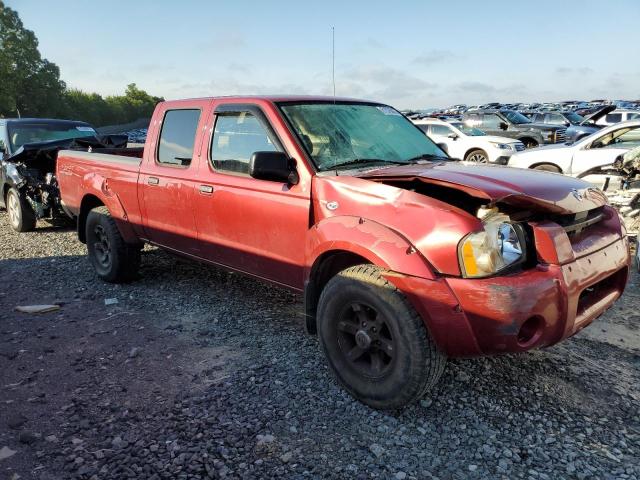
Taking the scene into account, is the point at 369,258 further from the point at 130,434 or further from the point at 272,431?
the point at 130,434

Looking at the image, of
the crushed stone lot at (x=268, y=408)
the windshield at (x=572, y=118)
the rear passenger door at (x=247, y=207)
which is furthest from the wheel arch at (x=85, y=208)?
the windshield at (x=572, y=118)

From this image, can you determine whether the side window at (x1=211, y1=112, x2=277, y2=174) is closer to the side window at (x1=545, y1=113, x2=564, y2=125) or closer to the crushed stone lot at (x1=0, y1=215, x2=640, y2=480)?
the crushed stone lot at (x1=0, y1=215, x2=640, y2=480)

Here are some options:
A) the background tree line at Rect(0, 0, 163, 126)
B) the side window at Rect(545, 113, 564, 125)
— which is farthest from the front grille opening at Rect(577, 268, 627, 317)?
the background tree line at Rect(0, 0, 163, 126)

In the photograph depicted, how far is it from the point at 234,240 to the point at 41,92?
50.1 meters

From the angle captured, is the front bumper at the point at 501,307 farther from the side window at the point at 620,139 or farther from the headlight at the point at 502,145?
the headlight at the point at 502,145

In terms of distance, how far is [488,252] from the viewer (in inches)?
98.1

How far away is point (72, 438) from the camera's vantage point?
2670mm

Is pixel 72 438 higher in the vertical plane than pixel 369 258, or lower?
lower

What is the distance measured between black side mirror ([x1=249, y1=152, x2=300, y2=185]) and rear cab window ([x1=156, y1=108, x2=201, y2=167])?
3.83ft

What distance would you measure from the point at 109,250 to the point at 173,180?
1.42m

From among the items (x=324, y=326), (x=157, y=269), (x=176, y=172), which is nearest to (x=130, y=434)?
(x=324, y=326)

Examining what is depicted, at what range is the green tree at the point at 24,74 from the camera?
44.0 m

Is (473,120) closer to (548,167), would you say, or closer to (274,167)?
(548,167)

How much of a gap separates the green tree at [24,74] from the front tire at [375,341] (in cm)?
4990
